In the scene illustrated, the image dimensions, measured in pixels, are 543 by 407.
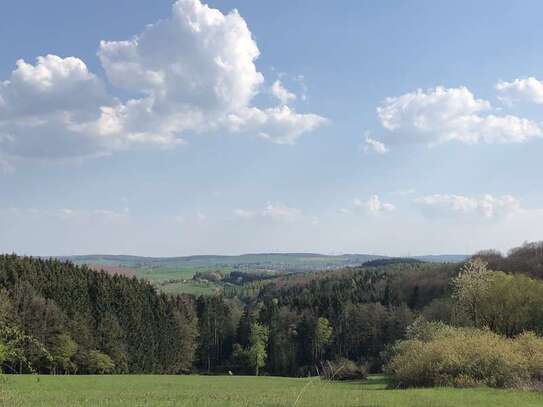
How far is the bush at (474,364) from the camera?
97.1 ft

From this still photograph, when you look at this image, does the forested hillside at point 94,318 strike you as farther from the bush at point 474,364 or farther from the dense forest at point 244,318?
the bush at point 474,364

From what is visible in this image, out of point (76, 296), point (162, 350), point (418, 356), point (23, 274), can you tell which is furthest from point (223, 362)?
point (418, 356)

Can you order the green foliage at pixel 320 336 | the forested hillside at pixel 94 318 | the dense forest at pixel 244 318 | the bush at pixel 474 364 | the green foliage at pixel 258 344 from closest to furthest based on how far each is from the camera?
the bush at pixel 474 364
the dense forest at pixel 244 318
the forested hillside at pixel 94 318
the green foliage at pixel 258 344
the green foliage at pixel 320 336

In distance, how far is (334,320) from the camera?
4670 inches

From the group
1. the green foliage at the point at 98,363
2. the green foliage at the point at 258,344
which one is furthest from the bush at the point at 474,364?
the green foliage at the point at 258,344

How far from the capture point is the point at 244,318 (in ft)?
390

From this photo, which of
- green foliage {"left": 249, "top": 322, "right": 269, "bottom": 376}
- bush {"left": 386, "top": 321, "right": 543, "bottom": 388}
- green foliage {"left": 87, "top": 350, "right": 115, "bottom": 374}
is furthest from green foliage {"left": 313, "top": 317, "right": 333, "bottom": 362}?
bush {"left": 386, "top": 321, "right": 543, "bottom": 388}

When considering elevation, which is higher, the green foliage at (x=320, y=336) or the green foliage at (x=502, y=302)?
the green foliage at (x=502, y=302)

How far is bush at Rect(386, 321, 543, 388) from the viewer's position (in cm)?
2961

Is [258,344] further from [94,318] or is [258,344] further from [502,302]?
[502,302]

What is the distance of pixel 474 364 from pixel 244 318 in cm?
9170

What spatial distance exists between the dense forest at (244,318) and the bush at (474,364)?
20.7m

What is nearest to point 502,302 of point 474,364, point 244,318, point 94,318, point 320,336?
point 474,364

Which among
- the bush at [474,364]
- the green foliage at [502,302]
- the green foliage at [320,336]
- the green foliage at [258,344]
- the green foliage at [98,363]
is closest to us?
the bush at [474,364]
